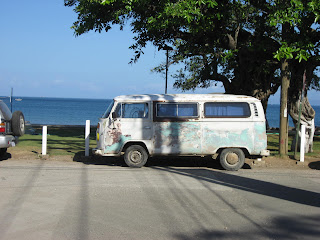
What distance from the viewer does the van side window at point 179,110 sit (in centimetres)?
1191

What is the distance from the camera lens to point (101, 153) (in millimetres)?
11922

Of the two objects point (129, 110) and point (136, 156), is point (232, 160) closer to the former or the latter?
point (136, 156)

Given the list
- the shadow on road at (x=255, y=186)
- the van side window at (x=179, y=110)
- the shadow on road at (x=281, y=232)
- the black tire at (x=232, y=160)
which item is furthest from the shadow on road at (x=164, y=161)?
the shadow on road at (x=281, y=232)

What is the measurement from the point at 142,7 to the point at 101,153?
17.1ft

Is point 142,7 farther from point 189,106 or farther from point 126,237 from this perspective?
point 126,237

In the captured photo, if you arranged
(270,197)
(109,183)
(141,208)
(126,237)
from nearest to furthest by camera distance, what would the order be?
(126,237), (141,208), (270,197), (109,183)

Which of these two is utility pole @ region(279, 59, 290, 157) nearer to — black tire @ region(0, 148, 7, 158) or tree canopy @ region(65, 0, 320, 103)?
tree canopy @ region(65, 0, 320, 103)

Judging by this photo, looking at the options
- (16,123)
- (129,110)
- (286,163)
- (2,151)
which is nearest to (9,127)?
(16,123)

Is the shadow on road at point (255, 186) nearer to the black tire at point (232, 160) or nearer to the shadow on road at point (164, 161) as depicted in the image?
the black tire at point (232, 160)

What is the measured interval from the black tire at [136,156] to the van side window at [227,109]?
83.7 inches

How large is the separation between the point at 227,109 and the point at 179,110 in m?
1.38

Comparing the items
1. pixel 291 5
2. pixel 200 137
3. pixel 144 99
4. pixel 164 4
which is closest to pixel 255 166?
pixel 200 137

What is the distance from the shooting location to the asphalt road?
5.85m

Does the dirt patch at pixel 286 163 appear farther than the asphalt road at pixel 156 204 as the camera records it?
Yes
